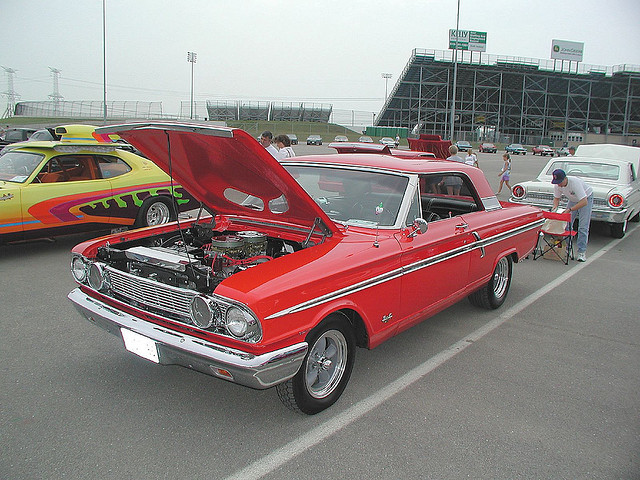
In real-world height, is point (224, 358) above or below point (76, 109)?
below

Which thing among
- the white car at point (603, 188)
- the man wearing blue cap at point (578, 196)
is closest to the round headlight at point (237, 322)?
the man wearing blue cap at point (578, 196)

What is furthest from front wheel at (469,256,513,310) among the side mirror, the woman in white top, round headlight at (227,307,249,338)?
the woman in white top

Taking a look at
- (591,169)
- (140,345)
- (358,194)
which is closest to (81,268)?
(140,345)

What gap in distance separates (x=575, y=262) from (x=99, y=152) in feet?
24.9

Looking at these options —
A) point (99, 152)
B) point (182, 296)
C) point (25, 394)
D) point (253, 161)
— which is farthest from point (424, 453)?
point (99, 152)

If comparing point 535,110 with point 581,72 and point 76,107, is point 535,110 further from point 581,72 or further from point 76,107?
point 76,107

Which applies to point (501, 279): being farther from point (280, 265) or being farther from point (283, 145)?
point (283, 145)

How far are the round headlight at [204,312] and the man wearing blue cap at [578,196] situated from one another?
621 centimetres

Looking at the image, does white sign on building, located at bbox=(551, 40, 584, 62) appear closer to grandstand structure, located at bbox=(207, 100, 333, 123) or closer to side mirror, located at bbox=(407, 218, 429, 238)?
grandstand structure, located at bbox=(207, 100, 333, 123)

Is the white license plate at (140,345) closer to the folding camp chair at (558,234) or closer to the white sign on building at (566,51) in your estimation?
the folding camp chair at (558,234)

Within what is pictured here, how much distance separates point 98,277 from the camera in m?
3.53

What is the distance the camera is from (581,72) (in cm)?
7225

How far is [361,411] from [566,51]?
275 feet

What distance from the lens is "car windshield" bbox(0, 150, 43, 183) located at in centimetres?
710
